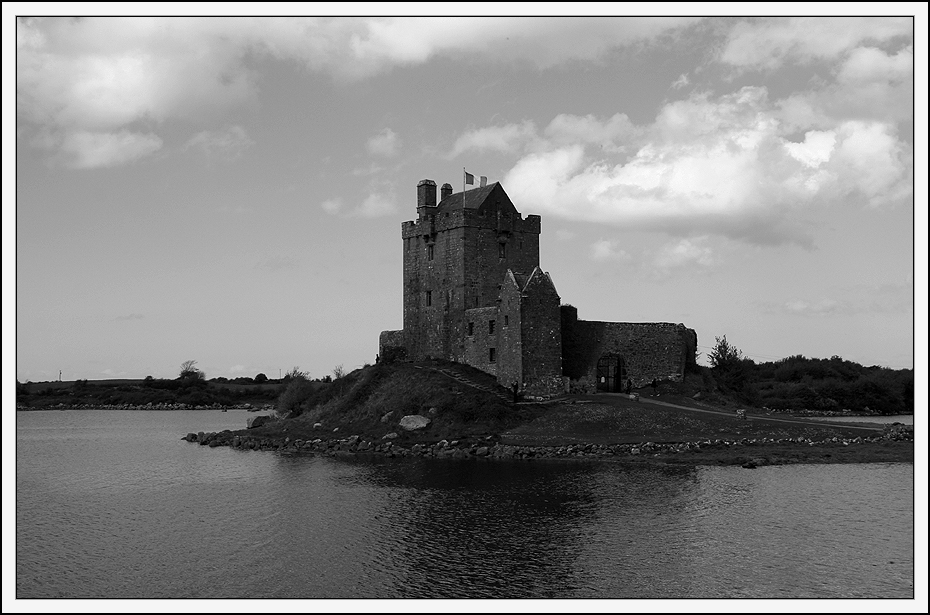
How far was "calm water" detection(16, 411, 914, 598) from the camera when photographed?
77.0ft

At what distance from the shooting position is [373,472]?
4153 centimetres

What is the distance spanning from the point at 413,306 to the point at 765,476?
1202 inches

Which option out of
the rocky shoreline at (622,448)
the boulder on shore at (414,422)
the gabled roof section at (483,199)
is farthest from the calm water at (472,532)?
the gabled roof section at (483,199)

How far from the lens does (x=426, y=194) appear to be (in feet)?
201

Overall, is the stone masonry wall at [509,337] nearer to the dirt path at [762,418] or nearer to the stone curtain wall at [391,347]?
the dirt path at [762,418]

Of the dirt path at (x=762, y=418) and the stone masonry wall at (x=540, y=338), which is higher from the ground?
the stone masonry wall at (x=540, y=338)

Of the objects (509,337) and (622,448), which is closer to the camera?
(622,448)

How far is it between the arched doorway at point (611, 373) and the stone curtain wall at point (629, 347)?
388 millimetres

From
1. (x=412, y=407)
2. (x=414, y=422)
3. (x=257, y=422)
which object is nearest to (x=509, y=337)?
(x=412, y=407)

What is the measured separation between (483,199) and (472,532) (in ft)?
110

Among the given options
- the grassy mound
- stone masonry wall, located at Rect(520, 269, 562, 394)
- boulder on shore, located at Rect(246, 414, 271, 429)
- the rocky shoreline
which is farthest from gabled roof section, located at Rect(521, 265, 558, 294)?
boulder on shore, located at Rect(246, 414, 271, 429)

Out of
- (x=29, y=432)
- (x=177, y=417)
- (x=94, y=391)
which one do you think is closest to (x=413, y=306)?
(x=29, y=432)

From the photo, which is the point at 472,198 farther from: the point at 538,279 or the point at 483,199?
the point at 538,279

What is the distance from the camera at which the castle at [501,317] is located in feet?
174
